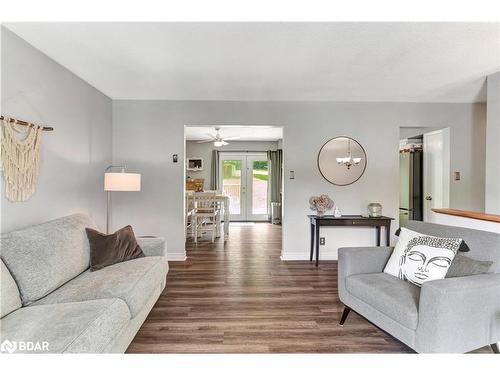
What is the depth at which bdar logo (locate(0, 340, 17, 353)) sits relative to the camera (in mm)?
1186

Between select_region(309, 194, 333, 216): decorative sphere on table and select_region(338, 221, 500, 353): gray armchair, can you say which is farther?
select_region(309, 194, 333, 216): decorative sphere on table

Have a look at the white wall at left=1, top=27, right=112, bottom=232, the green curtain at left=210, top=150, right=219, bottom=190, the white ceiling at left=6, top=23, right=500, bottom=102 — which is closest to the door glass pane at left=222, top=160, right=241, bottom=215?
the green curtain at left=210, top=150, right=219, bottom=190

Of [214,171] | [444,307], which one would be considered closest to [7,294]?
[444,307]

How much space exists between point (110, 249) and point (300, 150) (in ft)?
9.36

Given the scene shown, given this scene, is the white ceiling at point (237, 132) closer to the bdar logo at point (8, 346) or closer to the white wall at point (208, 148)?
the white wall at point (208, 148)

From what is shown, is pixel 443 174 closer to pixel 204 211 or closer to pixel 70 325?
pixel 204 211

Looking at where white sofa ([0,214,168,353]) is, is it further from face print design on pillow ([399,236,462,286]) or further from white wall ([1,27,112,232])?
face print design on pillow ([399,236,462,286])

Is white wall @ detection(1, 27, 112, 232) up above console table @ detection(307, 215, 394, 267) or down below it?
above

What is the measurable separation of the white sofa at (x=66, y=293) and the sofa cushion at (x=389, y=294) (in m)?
1.58

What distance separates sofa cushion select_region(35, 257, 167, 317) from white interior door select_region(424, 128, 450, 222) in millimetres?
4399

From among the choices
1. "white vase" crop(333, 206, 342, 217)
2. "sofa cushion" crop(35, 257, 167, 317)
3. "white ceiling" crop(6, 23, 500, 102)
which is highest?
"white ceiling" crop(6, 23, 500, 102)

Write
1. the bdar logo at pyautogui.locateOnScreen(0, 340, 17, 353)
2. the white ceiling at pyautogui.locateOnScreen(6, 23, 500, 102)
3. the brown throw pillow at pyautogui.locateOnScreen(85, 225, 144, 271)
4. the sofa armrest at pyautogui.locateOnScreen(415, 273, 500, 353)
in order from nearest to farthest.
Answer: the bdar logo at pyautogui.locateOnScreen(0, 340, 17, 353), the sofa armrest at pyautogui.locateOnScreen(415, 273, 500, 353), the white ceiling at pyautogui.locateOnScreen(6, 23, 500, 102), the brown throw pillow at pyautogui.locateOnScreen(85, 225, 144, 271)

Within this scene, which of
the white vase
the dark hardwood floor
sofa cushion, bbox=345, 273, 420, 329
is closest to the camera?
sofa cushion, bbox=345, 273, 420, 329

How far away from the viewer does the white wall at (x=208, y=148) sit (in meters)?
A: 7.63
